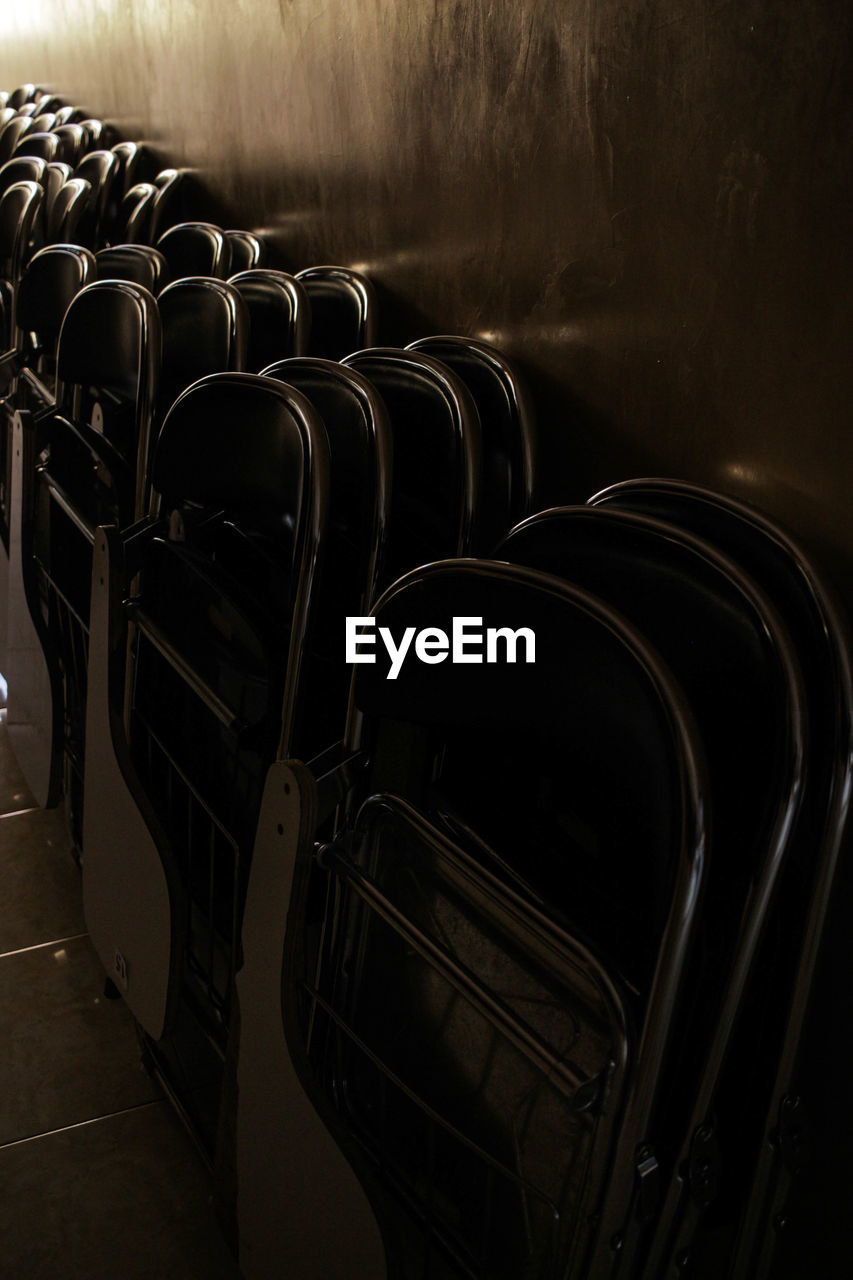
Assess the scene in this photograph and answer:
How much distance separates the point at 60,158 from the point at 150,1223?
299cm

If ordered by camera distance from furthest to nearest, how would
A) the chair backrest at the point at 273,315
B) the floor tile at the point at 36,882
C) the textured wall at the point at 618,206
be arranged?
1. the floor tile at the point at 36,882
2. the chair backrest at the point at 273,315
3. the textured wall at the point at 618,206

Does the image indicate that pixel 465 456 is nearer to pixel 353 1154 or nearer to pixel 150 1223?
pixel 353 1154

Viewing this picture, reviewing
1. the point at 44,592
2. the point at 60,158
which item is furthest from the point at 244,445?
the point at 60,158

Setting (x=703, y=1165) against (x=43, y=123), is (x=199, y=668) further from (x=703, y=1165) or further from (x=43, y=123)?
(x=43, y=123)

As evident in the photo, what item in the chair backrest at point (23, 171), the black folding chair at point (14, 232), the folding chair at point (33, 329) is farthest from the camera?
the chair backrest at point (23, 171)

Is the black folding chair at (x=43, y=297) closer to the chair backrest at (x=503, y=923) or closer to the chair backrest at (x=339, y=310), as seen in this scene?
the chair backrest at (x=339, y=310)

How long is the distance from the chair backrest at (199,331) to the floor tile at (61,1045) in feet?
2.96

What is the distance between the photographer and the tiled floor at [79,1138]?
139 centimetres

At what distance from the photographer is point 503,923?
38.9 inches

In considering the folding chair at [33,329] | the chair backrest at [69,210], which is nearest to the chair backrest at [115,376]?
the folding chair at [33,329]

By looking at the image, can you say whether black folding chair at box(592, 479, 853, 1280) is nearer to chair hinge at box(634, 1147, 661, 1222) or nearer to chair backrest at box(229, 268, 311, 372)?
chair hinge at box(634, 1147, 661, 1222)

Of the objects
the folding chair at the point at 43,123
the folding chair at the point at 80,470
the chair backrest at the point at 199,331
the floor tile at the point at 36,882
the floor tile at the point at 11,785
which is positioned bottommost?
the floor tile at the point at 36,882

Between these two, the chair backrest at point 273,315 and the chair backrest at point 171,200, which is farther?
the chair backrest at point 171,200

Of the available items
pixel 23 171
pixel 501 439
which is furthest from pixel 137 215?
pixel 501 439
